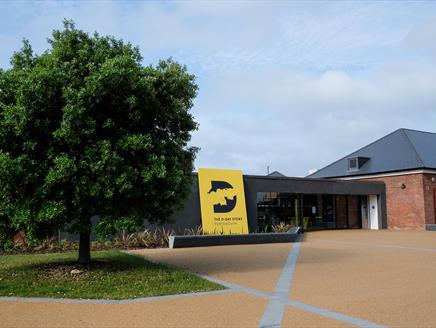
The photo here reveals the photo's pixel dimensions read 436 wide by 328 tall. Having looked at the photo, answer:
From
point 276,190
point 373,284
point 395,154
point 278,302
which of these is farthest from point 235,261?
point 395,154

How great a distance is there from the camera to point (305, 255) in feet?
50.6

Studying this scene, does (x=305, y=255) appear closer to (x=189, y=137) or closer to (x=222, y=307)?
(x=189, y=137)

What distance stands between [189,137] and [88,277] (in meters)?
4.25

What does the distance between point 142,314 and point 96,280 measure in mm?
2930

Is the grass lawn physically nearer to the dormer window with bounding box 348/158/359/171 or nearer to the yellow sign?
the yellow sign

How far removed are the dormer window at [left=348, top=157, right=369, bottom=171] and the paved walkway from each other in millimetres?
19909

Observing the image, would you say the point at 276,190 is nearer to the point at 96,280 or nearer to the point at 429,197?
the point at 429,197

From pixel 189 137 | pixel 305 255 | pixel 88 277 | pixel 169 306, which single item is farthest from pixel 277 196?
pixel 169 306

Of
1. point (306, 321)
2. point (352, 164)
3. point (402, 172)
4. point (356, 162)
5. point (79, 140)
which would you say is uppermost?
point (356, 162)

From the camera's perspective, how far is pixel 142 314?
7199mm

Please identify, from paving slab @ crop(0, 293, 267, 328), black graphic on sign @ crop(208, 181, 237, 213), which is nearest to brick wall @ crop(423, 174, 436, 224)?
black graphic on sign @ crop(208, 181, 237, 213)

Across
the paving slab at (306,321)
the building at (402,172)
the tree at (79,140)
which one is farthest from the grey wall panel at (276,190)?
the paving slab at (306,321)

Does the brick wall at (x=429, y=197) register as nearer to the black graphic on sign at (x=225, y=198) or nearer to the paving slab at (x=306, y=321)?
the black graphic on sign at (x=225, y=198)

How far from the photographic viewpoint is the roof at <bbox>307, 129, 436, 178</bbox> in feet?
98.1
